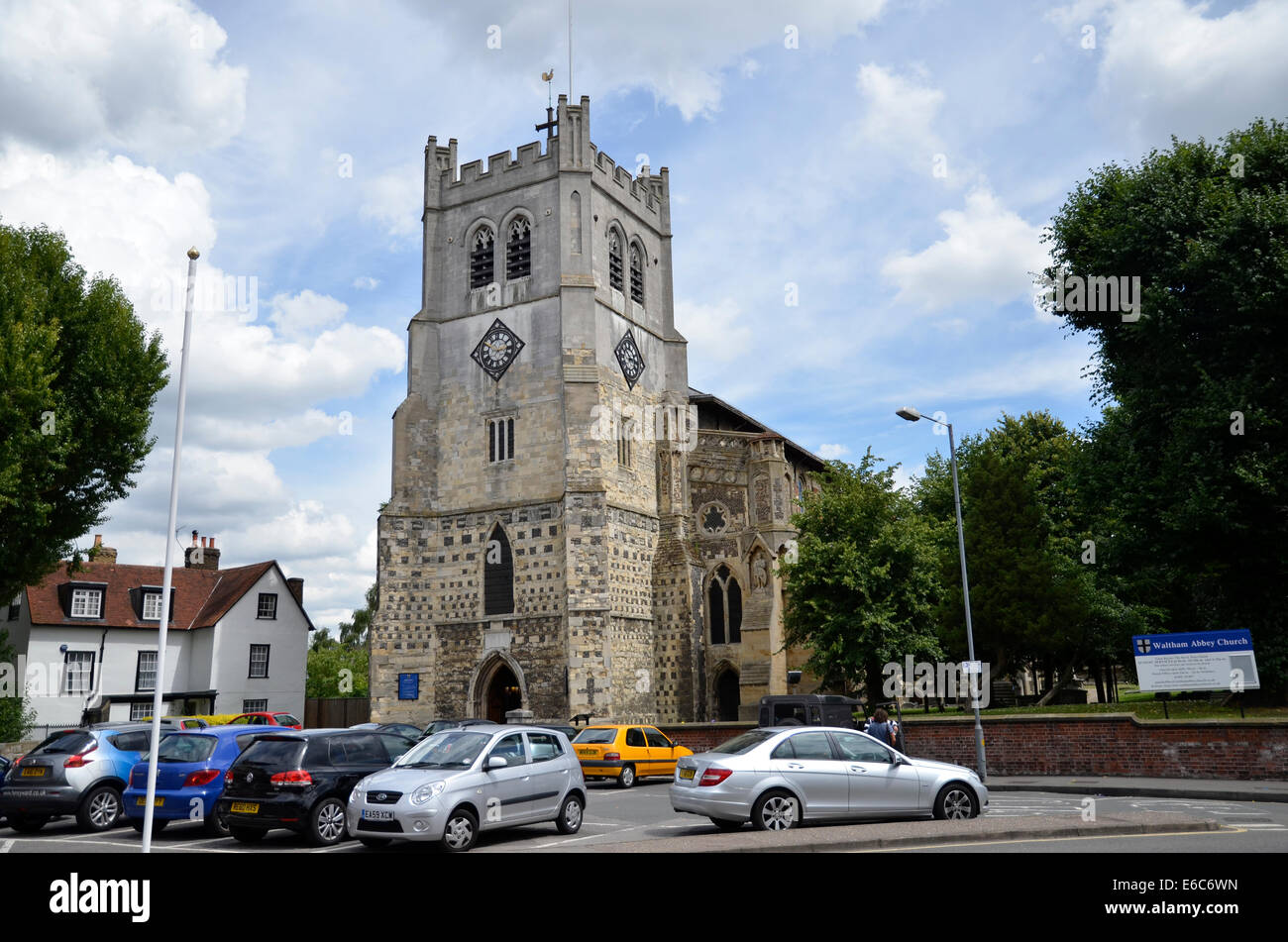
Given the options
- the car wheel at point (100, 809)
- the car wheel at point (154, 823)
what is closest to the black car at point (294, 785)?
the car wheel at point (154, 823)

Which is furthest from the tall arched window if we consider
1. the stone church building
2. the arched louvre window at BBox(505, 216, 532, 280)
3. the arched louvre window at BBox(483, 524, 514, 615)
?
the arched louvre window at BBox(505, 216, 532, 280)

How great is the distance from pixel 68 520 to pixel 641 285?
80.3 feet

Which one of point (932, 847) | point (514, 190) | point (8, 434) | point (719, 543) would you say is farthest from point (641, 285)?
point (932, 847)

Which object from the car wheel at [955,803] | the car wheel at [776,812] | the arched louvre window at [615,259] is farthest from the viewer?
the arched louvre window at [615,259]

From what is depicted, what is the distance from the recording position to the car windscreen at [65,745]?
1548 centimetres

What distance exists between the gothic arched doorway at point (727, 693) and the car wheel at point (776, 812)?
25.7 meters

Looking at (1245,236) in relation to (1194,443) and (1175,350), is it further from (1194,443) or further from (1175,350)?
(1194,443)

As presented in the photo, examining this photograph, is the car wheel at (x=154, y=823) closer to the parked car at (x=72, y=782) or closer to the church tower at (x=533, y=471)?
the parked car at (x=72, y=782)

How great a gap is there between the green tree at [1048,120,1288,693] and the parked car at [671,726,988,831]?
520 inches

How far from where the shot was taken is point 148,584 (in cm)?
4000

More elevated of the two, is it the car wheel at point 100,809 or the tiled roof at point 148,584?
the tiled roof at point 148,584

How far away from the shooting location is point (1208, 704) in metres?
26.2

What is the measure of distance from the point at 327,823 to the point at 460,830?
7.58 feet

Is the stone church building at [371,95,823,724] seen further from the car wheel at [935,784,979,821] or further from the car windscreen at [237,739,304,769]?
the car wheel at [935,784,979,821]
